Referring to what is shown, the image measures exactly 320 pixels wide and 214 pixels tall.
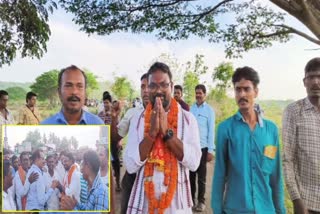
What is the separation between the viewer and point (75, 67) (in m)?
2.57

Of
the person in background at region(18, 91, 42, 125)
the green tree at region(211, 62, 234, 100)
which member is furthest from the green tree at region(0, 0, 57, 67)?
the green tree at region(211, 62, 234, 100)

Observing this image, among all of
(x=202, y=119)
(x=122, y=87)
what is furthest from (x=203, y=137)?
(x=122, y=87)

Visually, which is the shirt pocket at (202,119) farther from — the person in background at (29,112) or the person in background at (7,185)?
the person in background at (7,185)

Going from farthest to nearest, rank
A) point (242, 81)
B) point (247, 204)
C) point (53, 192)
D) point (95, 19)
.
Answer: point (95, 19)
point (242, 81)
point (247, 204)
point (53, 192)

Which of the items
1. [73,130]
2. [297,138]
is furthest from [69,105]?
[297,138]

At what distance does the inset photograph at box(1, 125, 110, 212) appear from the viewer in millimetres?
2324

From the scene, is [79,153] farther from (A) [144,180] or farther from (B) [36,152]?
(A) [144,180]

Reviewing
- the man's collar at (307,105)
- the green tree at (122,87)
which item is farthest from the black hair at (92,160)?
the green tree at (122,87)

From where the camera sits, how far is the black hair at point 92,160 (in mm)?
2342

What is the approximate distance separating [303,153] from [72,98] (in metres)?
1.53

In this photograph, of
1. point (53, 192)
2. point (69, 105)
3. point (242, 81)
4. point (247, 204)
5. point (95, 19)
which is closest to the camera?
point (53, 192)

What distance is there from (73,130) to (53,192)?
331 mm

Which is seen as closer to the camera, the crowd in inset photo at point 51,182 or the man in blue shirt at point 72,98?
the crowd in inset photo at point 51,182

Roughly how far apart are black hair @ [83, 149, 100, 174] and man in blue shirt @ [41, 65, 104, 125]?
0.21 meters
